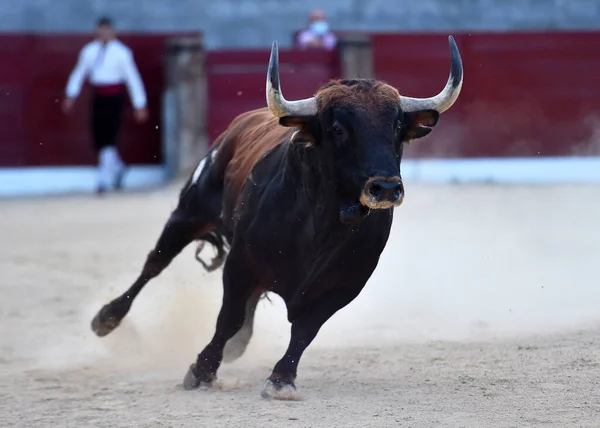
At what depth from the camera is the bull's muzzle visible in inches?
129

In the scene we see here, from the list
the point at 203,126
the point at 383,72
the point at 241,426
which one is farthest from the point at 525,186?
the point at 241,426

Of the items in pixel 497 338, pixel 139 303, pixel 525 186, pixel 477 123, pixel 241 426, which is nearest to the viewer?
pixel 241 426

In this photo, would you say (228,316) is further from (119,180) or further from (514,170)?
(514,170)

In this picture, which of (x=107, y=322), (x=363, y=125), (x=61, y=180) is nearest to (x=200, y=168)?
(x=107, y=322)

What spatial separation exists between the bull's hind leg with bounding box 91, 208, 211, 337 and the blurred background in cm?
509

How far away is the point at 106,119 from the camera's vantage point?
977 centimetres

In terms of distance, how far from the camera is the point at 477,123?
10266mm

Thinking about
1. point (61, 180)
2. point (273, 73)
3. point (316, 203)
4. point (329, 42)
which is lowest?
point (61, 180)

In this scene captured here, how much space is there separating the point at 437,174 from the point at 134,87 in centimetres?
242

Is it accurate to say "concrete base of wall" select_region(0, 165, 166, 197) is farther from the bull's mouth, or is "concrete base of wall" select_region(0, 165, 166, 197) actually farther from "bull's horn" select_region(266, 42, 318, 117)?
the bull's mouth

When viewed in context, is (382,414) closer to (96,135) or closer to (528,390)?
(528,390)

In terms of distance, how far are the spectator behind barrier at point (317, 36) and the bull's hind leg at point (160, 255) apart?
18.7 ft

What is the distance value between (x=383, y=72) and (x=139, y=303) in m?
5.23

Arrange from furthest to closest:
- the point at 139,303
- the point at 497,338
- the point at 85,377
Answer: the point at 139,303
the point at 497,338
the point at 85,377
